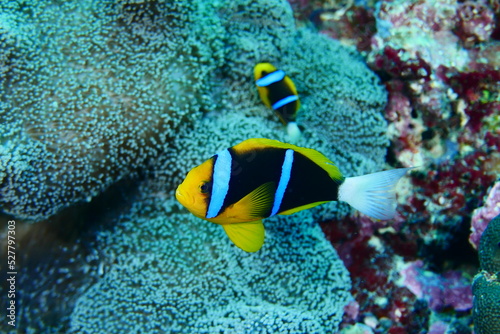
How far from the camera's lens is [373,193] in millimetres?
1132

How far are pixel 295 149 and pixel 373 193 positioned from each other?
29 cm

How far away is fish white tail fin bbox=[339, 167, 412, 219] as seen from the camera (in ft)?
3.67

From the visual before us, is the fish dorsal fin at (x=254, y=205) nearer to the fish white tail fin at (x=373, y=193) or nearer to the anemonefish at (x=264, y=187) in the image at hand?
the anemonefish at (x=264, y=187)

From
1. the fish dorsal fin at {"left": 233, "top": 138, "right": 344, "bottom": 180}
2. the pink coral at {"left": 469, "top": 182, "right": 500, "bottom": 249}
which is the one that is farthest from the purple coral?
the fish dorsal fin at {"left": 233, "top": 138, "right": 344, "bottom": 180}

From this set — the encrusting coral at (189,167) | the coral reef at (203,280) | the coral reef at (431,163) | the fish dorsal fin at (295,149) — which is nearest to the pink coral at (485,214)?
the coral reef at (431,163)

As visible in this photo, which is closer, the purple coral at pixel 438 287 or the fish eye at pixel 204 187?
the fish eye at pixel 204 187

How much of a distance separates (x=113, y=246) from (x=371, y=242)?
141 cm

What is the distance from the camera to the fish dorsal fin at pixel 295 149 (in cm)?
105

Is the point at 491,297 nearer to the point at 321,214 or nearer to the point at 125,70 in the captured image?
the point at 321,214

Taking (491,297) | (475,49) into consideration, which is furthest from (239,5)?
(491,297)

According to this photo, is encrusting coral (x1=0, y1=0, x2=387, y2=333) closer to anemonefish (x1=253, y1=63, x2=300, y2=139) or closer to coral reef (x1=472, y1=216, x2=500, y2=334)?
anemonefish (x1=253, y1=63, x2=300, y2=139)

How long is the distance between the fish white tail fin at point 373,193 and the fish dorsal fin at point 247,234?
0.29 meters

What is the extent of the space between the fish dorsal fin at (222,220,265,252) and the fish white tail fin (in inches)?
11.4

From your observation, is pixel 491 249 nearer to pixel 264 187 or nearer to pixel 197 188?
pixel 264 187
